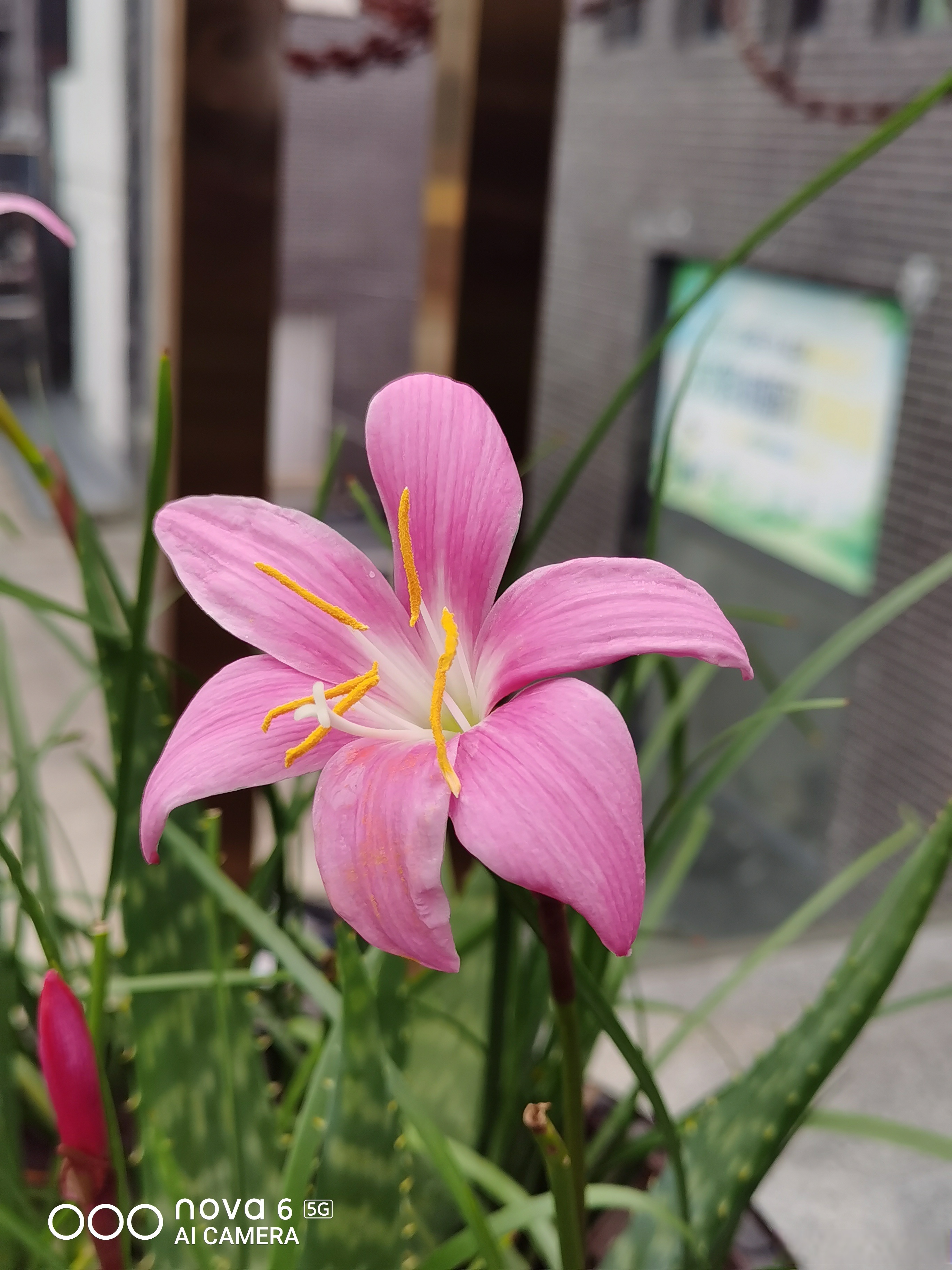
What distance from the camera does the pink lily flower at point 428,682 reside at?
151mm

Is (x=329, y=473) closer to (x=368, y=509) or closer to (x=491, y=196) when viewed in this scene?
(x=368, y=509)

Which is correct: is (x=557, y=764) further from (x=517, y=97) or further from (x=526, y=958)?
(x=517, y=97)

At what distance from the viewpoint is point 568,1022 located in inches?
7.8

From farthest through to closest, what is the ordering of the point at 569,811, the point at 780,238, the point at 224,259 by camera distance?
the point at 780,238
the point at 224,259
the point at 569,811

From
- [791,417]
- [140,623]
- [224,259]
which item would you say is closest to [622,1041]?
[140,623]

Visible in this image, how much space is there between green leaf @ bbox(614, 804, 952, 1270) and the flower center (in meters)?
0.11

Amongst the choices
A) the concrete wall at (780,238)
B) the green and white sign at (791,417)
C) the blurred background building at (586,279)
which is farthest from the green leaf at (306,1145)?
the green and white sign at (791,417)

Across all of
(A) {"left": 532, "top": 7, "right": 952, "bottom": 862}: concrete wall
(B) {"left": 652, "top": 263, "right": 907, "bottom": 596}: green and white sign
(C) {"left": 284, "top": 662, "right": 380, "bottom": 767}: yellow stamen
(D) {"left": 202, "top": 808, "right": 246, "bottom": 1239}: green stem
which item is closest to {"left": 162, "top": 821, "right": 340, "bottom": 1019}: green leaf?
(D) {"left": 202, "top": 808, "right": 246, "bottom": 1239}: green stem

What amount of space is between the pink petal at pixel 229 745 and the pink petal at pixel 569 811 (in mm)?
33

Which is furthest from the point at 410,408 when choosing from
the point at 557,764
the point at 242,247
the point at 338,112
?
the point at 338,112

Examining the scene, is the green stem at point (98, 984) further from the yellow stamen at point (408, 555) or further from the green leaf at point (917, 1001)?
the green leaf at point (917, 1001)

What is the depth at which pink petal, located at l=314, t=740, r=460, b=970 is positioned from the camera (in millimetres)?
154

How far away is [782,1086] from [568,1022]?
0.30 feet

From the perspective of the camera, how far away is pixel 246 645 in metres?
0.56
